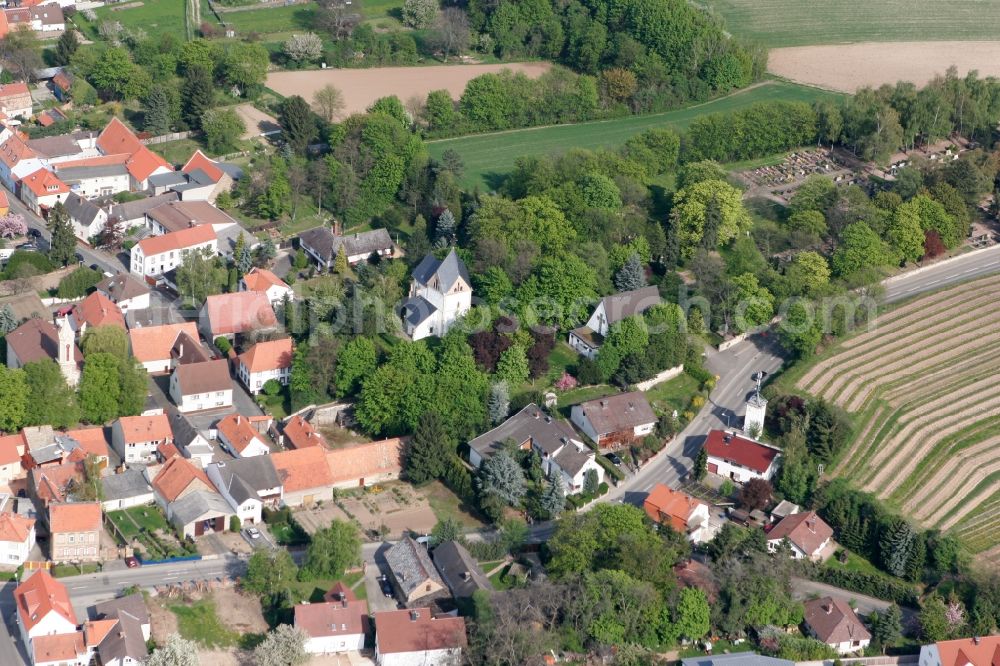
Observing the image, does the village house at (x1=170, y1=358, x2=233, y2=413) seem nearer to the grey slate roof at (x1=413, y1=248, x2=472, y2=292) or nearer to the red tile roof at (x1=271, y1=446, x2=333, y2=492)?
the red tile roof at (x1=271, y1=446, x2=333, y2=492)

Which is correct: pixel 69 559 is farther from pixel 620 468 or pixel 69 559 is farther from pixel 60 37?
pixel 60 37

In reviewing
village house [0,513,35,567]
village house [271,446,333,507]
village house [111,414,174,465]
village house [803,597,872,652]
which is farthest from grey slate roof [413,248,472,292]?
village house [803,597,872,652]

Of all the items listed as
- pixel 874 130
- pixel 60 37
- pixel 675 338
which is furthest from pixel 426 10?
pixel 675 338

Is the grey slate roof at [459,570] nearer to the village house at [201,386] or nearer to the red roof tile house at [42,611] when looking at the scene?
the red roof tile house at [42,611]

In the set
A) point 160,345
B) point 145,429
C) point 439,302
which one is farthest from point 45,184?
point 439,302

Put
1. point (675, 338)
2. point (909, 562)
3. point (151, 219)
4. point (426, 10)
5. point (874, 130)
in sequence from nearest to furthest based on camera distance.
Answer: point (909, 562), point (675, 338), point (151, 219), point (874, 130), point (426, 10)

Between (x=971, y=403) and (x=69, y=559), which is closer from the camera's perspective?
(x=69, y=559)
